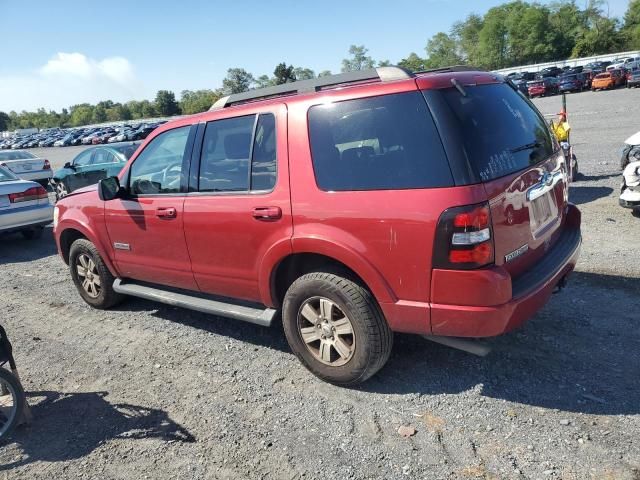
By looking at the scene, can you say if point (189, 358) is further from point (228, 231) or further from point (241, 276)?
point (228, 231)

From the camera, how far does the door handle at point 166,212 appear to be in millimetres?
4129

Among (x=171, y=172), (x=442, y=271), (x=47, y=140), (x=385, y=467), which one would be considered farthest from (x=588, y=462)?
(x=47, y=140)

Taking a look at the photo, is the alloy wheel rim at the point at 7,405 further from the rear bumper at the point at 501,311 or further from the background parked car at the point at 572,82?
the background parked car at the point at 572,82

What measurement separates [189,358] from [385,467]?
2076mm

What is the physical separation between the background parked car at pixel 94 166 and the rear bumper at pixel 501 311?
10787mm

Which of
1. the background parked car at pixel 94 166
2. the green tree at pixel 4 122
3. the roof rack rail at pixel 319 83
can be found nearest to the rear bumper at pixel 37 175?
the background parked car at pixel 94 166

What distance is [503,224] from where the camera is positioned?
2855 millimetres

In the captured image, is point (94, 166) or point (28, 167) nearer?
point (94, 166)

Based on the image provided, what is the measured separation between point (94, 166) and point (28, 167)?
4899mm

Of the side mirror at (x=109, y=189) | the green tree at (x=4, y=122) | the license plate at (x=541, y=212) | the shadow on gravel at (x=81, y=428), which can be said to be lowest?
the shadow on gravel at (x=81, y=428)

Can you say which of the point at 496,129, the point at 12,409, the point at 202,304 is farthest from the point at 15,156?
the point at 496,129

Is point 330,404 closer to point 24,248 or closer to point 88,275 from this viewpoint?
point 88,275

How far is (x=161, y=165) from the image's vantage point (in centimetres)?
439

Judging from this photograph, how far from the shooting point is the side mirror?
14.9ft
